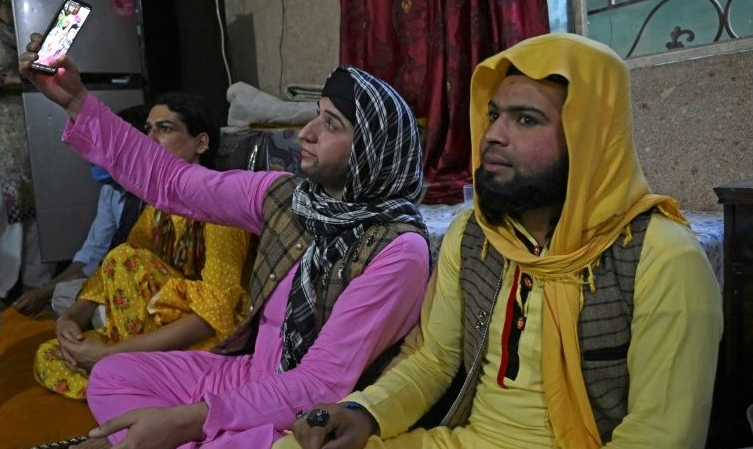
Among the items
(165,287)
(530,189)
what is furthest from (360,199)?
(165,287)

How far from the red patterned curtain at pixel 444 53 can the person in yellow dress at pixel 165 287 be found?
2.74 feet

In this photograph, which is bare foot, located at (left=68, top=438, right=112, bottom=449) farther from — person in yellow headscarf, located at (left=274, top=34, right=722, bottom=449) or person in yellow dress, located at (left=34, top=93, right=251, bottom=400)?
person in yellow headscarf, located at (left=274, top=34, right=722, bottom=449)

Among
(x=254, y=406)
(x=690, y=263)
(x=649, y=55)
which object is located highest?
(x=649, y=55)

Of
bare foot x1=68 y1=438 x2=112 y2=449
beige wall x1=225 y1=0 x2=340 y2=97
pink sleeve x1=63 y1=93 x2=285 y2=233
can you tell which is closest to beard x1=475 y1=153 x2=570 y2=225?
pink sleeve x1=63 y1=93 x2=285 y2=233

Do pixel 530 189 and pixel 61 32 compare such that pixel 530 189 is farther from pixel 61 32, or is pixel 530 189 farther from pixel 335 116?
pixel 61 32

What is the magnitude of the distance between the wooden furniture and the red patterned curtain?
3.48ft

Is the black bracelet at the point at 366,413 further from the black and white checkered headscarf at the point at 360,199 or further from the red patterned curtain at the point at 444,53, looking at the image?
the red patterned curtain at the point at 444,53

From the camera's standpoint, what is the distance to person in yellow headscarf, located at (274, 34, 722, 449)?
101 cm

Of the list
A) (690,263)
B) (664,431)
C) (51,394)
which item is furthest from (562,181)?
(51,394)

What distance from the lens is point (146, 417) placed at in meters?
1.30

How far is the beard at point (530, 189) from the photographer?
113cm

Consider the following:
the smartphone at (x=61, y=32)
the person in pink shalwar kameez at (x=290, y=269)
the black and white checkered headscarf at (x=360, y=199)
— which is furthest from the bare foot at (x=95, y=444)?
the smartphone at (x=61, y=32)

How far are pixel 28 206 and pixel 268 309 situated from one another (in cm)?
304

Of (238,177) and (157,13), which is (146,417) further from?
(157,13)
